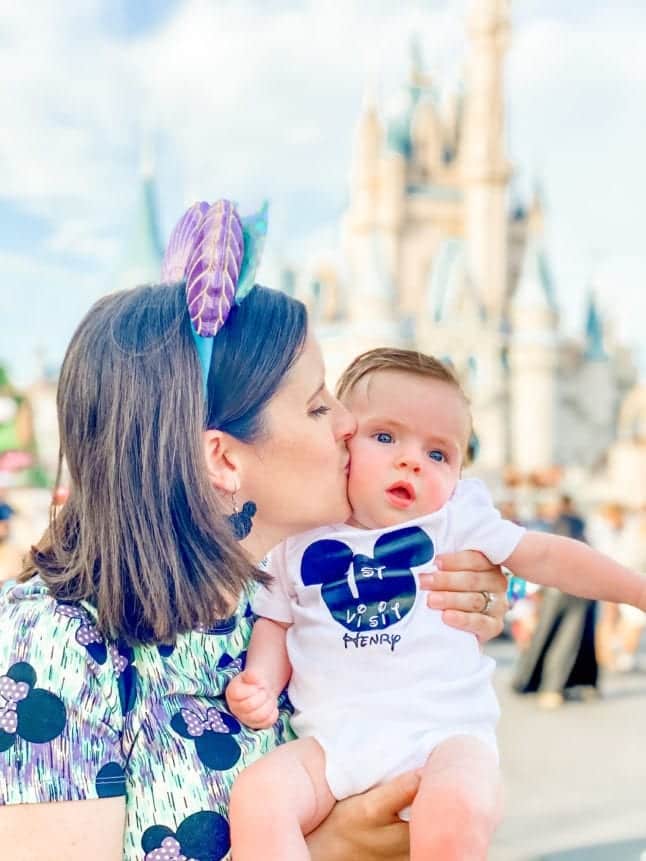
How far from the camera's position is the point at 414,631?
1.90m

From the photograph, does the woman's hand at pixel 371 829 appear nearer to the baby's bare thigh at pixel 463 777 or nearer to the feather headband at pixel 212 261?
the baby's bare thigh at pixel 463 777

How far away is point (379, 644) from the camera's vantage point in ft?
6.16

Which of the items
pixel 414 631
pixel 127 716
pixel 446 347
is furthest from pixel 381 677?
pixel 446 347

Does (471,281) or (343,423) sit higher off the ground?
(343,423)

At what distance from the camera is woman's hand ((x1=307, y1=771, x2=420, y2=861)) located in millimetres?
1723

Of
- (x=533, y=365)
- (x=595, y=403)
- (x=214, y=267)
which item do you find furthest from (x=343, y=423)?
(x=595, y=403)

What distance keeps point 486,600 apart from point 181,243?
32.1 inches

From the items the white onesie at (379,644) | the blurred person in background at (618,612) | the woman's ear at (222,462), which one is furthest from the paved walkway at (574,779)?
the woman's ear at (222,462)

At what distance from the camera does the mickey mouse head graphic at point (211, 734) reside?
169 cm

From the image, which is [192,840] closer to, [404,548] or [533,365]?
[404,548]

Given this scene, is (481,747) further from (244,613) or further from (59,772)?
(59,772)

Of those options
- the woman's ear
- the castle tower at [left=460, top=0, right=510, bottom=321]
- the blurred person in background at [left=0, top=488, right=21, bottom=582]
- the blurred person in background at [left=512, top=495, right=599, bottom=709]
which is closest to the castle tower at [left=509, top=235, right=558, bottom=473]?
the castle tower at [left=460, top=0, right=510, bottom=321]

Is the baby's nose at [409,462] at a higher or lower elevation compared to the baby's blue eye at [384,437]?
lower

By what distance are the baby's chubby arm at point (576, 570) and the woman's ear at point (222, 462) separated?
526mm
